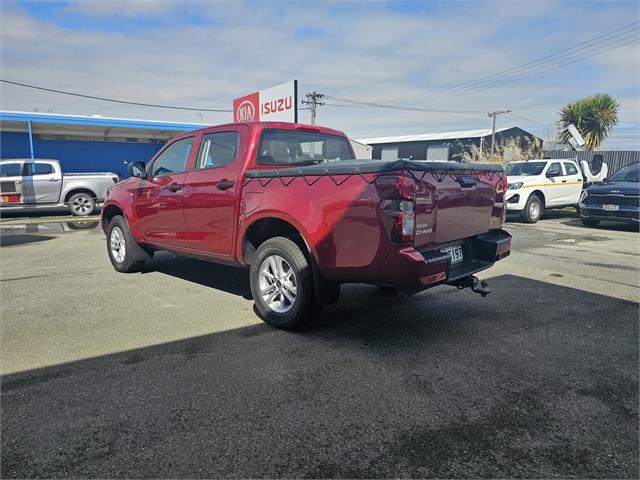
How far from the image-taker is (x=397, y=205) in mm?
3375

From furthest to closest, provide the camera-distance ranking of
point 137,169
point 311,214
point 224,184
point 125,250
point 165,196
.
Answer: point 125,250 < point 137,169 < point 165,196 < point 224,184 < point 311,214

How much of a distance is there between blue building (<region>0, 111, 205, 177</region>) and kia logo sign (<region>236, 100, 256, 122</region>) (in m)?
5.05

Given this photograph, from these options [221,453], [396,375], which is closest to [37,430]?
[221,453]

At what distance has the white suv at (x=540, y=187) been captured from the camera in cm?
1276

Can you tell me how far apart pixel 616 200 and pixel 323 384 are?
35.4 feet

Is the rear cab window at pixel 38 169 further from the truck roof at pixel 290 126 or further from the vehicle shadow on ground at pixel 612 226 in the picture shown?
the vehicle shadow on ground at pixel 612 226

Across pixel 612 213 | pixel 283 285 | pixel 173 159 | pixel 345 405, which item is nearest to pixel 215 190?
pixel 173 159

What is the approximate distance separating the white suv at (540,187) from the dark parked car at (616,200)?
1.34 meters

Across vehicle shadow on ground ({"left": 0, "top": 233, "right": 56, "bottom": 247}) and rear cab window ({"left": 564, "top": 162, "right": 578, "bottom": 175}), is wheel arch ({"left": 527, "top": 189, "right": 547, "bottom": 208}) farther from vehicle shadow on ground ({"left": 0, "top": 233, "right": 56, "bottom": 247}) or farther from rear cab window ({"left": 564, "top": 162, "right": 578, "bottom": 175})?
vehicle shadow on ground ({"left": 0, "top": 233, "right": 56, "bottom": 247})

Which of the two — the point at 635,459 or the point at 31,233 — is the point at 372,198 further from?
the point at 31,233

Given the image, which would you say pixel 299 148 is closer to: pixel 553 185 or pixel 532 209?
pixel 532 209

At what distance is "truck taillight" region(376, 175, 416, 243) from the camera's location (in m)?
3.36

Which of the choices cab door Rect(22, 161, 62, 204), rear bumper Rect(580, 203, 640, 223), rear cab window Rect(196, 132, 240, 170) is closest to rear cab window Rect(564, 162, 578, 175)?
rear bumper Rect(580, 203, 640, 223)

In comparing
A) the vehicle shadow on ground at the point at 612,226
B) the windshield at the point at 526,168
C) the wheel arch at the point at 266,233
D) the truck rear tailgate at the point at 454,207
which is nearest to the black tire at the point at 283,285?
the wheel arch at the point at 266,233
